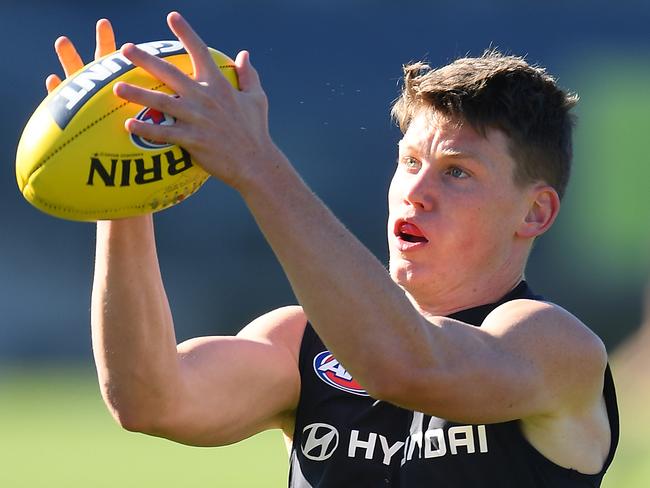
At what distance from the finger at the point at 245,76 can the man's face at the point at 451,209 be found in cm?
73

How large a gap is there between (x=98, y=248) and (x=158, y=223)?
7.01m

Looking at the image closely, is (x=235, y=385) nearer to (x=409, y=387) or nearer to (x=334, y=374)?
(x=334, y=374)

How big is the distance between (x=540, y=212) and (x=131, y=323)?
117 centimetres

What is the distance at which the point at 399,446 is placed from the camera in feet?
9.50

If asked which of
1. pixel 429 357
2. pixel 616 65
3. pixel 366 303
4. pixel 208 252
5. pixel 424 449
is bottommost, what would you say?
pixel 208 252

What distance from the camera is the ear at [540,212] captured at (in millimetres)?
3162

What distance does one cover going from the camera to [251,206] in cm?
223

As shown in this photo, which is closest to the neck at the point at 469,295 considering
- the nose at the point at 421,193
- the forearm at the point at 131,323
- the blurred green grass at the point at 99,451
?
the nose at the point at 421,193

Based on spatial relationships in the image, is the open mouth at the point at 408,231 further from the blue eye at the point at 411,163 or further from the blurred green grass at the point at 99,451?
the blurred green grass at the point at 99,451

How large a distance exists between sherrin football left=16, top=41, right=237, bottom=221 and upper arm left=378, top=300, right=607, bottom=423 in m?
0.63

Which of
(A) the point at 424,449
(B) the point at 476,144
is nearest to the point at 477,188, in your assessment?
(B) the point at 476,144

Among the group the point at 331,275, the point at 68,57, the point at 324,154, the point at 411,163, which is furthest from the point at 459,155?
the point at 324,154

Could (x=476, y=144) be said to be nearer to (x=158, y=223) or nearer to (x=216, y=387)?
(x=216, y=387)

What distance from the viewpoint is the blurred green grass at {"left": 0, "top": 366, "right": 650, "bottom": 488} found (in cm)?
742
